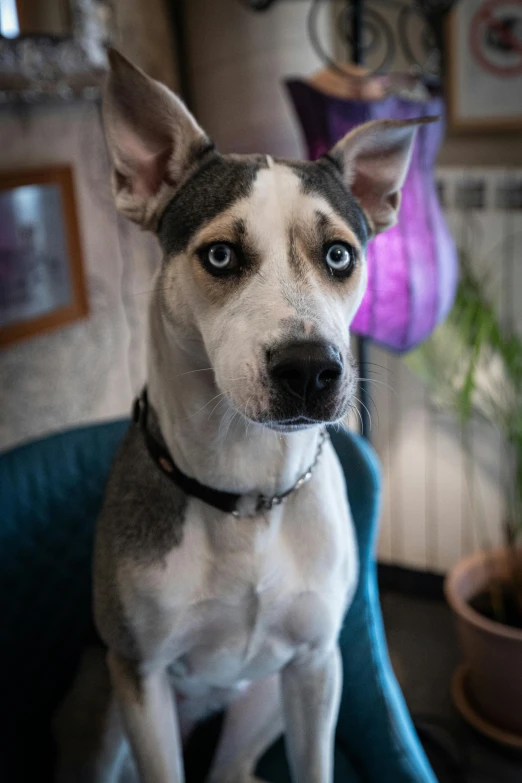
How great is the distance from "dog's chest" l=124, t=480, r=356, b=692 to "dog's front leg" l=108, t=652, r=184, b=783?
40 millimetres

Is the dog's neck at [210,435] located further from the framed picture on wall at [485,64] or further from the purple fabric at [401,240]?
the framed picture on wall at [485,64]

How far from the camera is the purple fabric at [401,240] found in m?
1.37

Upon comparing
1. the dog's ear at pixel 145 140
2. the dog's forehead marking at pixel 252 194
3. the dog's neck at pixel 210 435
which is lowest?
the dog's neck at pixel 210 435

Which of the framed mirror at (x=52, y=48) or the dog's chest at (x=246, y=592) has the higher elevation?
the framed mirror at (x=52, y=48)

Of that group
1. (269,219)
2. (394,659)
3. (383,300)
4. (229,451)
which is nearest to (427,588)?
(394,659)

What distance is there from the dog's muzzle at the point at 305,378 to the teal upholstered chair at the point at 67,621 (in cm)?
50

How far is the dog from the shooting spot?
0.86 metres

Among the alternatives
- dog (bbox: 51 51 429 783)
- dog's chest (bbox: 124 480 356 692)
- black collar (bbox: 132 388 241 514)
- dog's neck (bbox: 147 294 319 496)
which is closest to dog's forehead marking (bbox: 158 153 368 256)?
dog (bbox: 51 51 429 783)

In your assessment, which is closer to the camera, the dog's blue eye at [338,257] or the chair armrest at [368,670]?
the dog's blue eye at [338,257]

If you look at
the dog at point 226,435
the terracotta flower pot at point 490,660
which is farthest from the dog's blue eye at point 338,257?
the terracotta flower pot at point 490,660

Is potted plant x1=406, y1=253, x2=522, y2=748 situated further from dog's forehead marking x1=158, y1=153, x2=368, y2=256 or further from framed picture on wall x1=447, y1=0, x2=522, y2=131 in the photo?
dog's forehead marking x1=158, y1=153, x2=368, y2=256

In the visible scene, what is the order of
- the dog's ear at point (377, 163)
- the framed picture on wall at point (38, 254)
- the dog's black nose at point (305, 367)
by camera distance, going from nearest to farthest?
1. the dog's black nose at point (305, 367)
2. the dog's ear at point (377, 163)
3. the framed picture on wall at point (38, 254)

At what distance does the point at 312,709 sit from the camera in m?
1.09

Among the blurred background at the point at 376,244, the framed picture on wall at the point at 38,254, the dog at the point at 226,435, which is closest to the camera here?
the dog at the point at 226,435
